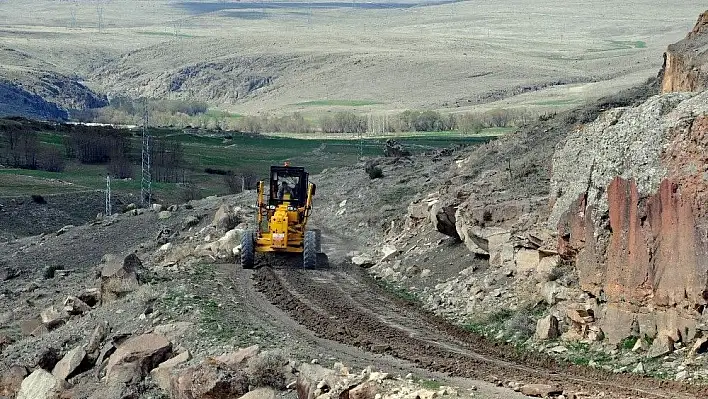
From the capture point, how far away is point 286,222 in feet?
110

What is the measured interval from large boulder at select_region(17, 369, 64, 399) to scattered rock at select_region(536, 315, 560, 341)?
29.1 feet

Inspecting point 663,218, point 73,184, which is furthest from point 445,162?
point 73,184

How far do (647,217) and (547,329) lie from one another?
9.07 ft

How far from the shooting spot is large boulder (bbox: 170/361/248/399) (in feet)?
64.6

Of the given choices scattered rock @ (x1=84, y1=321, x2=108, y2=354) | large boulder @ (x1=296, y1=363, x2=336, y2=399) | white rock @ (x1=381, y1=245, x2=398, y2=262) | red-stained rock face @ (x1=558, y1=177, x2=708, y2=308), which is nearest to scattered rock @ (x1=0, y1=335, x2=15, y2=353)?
scattered rock @ (x1=84, y1=321, x2=108, y2=354)

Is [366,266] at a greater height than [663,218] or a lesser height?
lesser

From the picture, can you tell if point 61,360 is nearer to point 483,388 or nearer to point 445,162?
point 483,388

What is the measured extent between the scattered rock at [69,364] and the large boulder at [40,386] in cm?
27

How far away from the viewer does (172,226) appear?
4878cm

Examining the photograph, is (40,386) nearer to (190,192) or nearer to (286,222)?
(286,222)

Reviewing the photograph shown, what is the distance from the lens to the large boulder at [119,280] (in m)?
29.6

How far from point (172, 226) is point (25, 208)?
2763 centimetres

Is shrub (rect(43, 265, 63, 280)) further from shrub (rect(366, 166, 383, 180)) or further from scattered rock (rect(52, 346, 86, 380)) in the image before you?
scattered rock (rect(52, 346, 86, 380))

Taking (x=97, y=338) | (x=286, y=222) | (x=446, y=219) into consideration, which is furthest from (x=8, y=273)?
(x=97, y=338)
